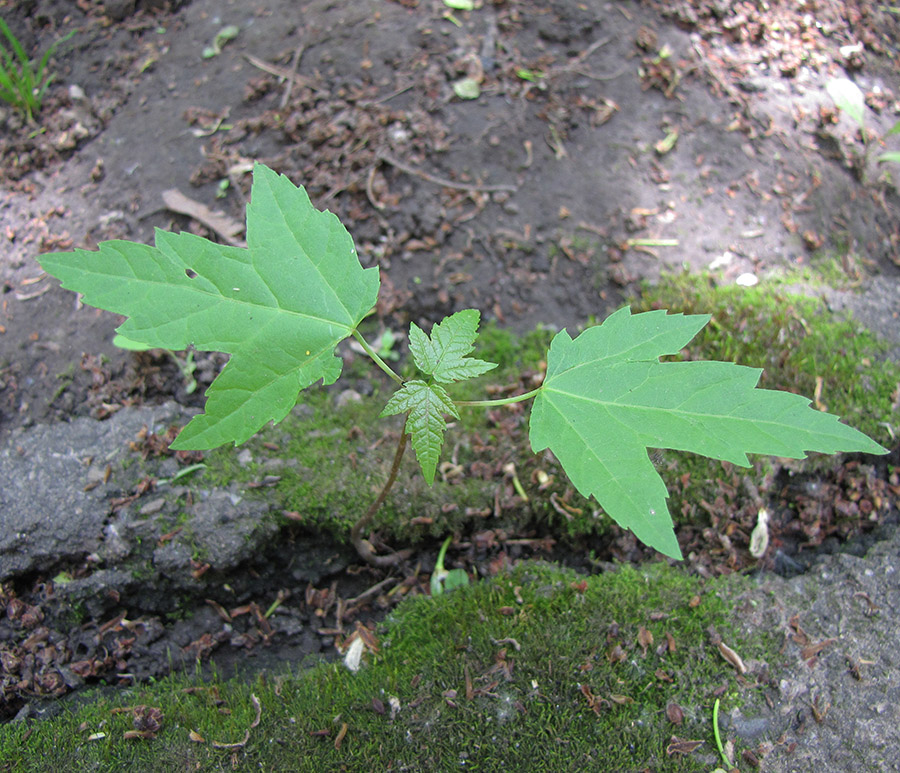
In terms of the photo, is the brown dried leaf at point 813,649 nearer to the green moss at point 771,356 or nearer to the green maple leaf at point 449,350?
the green moss at point 771,356

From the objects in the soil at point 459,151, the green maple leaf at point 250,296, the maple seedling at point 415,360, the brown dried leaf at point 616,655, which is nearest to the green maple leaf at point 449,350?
the maple seedling at point 415,360

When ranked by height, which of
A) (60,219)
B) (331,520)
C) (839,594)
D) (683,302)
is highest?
(60,219)

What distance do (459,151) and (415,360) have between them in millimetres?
2111

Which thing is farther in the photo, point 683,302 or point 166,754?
point 683,302

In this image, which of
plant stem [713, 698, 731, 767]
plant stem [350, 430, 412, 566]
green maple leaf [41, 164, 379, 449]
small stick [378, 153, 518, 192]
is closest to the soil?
small stick [378, 153, 518, 192]

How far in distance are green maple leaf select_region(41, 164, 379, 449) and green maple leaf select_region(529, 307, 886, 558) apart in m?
0.60

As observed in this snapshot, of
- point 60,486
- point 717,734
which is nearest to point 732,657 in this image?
point 717,734

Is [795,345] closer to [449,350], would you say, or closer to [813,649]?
[813,649]

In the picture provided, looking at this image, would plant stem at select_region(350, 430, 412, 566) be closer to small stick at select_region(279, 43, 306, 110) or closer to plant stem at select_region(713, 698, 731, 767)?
plant stem at select_region(713, 698, 731, 767)

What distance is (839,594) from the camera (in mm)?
2121

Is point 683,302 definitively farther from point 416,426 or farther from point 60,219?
point 60,219

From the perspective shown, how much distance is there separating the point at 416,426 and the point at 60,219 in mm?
2743

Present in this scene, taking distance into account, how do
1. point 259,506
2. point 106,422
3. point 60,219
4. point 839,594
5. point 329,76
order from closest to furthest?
1. point 839,594
2. point 259,506
3. point 106,422
4. point 60,219
5. point 329,76

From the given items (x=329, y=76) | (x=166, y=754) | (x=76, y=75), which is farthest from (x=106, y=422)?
(x=76, y=75)
